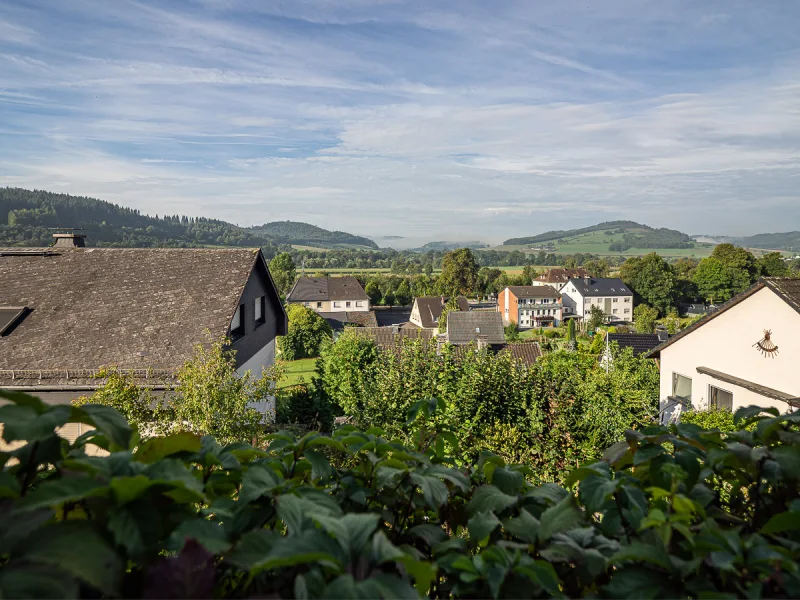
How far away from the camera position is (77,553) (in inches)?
30.6

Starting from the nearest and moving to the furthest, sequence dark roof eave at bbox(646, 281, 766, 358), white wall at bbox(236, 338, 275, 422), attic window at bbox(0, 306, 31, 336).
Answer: dark roof eave at bbox(646, 281, 766, 358), attic window at bbox(0, 306, 31, 336), white wall at bbox(236, 338, 275, 422)

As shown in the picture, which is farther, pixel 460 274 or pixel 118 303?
pixel 460 274

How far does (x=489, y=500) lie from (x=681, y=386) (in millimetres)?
16320

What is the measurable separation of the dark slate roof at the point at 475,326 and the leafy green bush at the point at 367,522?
33725 mm

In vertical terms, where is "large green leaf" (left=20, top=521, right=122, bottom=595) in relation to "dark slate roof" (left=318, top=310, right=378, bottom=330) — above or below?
above

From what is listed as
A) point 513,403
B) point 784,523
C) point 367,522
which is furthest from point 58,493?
point 513,403

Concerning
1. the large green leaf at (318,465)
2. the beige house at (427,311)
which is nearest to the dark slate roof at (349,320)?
the beige house at (427,311)

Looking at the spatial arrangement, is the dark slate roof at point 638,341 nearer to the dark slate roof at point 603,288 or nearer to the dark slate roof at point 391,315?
the dark slate roof at point 391,315

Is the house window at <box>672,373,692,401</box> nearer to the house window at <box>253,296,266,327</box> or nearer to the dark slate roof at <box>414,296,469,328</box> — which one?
the house window at <box>253,296,266,327</box>

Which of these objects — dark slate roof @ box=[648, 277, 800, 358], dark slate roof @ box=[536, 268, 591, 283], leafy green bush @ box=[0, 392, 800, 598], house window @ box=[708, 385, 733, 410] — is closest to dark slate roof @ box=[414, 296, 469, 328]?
dark slate roof @ box=[536, 268, 591, 283]

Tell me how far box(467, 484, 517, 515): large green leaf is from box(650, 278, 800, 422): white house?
1147 centimetres

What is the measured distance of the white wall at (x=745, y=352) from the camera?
38.9 ft

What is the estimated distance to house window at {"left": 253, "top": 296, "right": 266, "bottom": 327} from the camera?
648 inches

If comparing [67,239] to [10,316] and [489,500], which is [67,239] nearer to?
[10,316]
